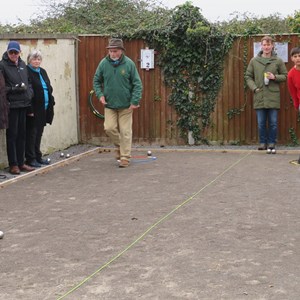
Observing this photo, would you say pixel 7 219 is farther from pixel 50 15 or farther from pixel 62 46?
pixel 50 15

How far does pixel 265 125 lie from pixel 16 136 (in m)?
4.39

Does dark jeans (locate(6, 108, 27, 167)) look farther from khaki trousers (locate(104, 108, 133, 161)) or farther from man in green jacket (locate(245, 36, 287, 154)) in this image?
man in green jacket (locate(245, 36, 287, 154))

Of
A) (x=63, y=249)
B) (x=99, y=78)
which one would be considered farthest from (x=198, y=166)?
(x=63, y=249)

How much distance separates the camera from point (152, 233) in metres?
6.08

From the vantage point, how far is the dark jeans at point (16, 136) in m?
9.30

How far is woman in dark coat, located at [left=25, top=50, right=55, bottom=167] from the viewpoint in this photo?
Answer: 985 centimetres

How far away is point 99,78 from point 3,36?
1518 millimetres

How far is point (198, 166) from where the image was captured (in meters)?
10.0

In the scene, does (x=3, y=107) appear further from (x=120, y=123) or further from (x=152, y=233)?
(x=152, y=233)

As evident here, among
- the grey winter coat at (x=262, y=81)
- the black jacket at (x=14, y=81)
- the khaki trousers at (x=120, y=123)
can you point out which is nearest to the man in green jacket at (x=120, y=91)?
the khaki trousers at (x=120, y=123)

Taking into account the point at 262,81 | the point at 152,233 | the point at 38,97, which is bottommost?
the point at 152,233

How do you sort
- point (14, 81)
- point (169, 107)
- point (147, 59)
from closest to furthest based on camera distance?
point (14, 81), point (147, 59), point (169, 107)

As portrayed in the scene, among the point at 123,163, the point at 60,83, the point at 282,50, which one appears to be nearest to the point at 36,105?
the point at 123,163

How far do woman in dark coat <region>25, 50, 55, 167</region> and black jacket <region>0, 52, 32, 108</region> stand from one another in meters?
0.40
